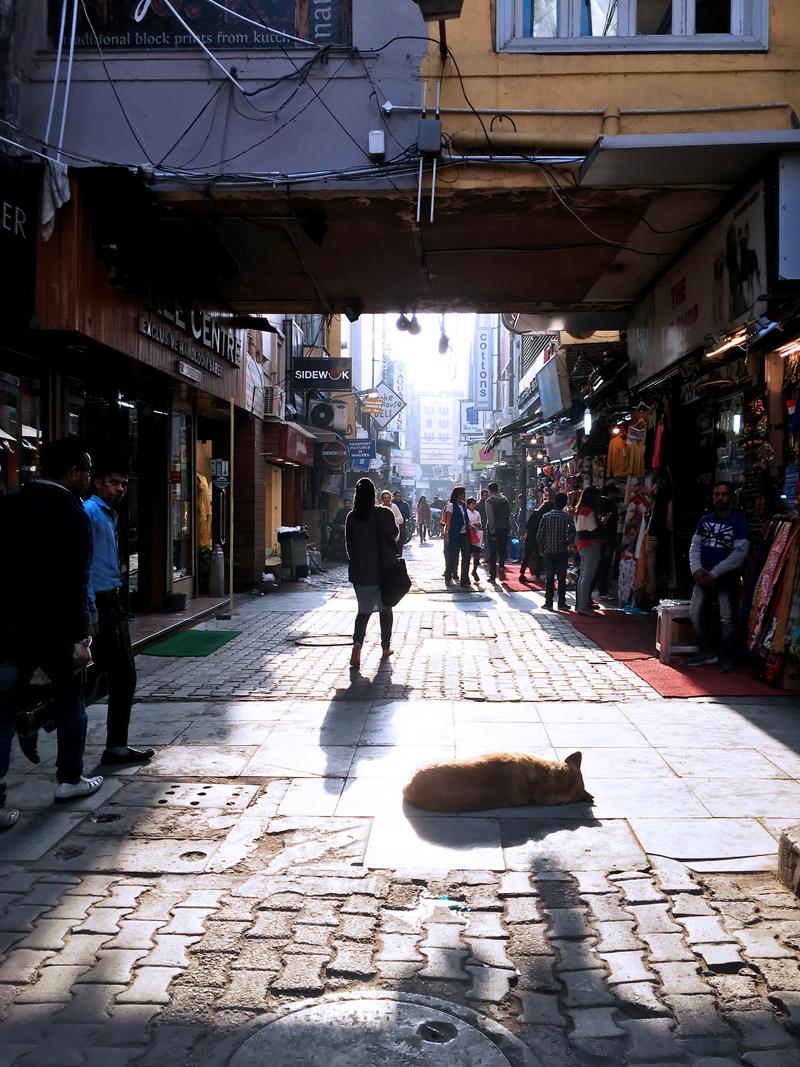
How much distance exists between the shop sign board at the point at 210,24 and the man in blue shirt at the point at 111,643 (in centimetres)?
572

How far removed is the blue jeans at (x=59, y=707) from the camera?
176 inches

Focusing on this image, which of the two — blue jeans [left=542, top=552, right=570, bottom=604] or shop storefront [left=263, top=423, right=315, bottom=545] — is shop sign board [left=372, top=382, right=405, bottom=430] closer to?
shop storefront [left=263, top=423, right=315, bottom=545]

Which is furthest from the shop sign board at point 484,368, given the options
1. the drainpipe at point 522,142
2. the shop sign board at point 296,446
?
the drainpipe at point 522,142

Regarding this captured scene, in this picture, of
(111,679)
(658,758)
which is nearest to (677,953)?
(658,758)

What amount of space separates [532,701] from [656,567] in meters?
5.57

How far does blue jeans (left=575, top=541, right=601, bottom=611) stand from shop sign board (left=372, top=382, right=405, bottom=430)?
34932mm

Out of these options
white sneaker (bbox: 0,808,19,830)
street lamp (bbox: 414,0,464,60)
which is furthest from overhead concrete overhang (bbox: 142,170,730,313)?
white sneaker (bbox: 0,808,19,830)

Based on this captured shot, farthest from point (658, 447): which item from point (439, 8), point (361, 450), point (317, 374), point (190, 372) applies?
point (361, 450)

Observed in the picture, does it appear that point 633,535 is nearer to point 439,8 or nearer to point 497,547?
point 497,547

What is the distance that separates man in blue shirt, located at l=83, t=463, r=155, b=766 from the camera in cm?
556

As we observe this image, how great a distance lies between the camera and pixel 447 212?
888cm

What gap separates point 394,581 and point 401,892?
5.24m

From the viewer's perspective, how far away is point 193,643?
1062 cm

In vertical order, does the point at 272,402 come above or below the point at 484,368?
below
